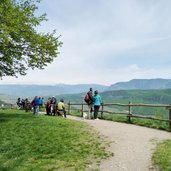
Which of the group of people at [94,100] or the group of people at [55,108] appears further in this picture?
the group of people at [55,108]

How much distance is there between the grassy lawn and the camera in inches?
606

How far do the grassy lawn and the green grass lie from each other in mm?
2304

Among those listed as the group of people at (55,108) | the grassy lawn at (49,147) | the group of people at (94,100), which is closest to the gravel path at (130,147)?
the grassy lawn at (49,147)

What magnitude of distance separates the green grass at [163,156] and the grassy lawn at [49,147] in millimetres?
2304

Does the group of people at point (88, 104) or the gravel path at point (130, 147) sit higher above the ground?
the group of people at point (88, 104)

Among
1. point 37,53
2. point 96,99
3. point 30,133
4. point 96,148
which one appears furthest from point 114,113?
point 96,148

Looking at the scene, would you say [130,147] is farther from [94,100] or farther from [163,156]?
[94,100]

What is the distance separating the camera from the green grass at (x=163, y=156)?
13.7m

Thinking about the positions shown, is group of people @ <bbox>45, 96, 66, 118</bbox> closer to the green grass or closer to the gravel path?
the gravel path

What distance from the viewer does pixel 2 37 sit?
26688 millimetres

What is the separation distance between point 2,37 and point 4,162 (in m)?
12.5

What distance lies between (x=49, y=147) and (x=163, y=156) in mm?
6053

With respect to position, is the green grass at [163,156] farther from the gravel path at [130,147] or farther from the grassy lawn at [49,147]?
the grassy lawn at [49,147]

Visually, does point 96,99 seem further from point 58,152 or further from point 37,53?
point 58,152
